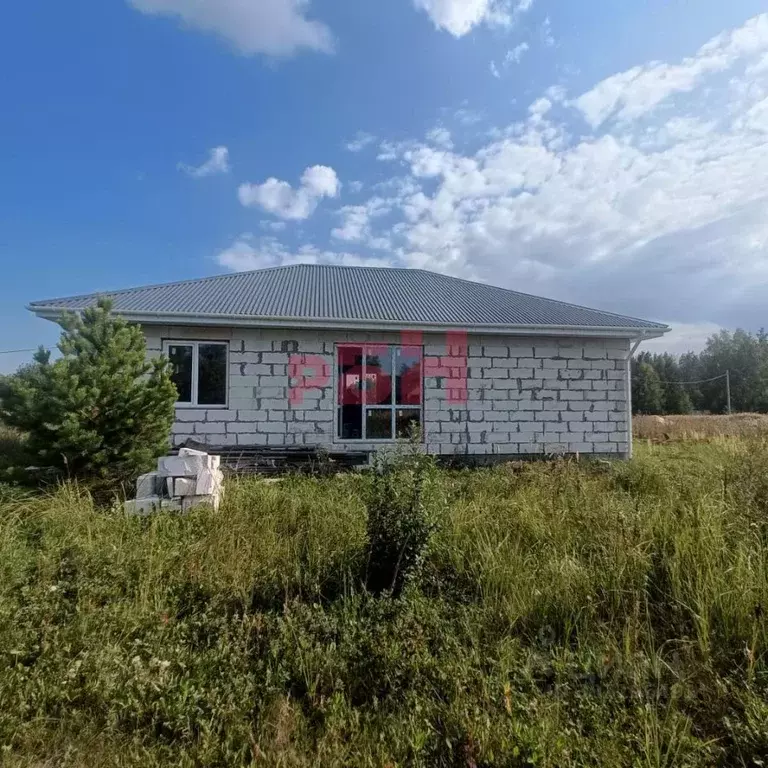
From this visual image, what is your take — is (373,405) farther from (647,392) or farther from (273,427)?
(647,392)

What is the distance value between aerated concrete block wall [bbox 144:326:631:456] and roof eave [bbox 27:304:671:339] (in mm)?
376

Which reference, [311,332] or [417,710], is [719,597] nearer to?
[417,710]

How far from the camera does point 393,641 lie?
3012 mm

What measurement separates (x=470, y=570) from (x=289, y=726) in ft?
6.70

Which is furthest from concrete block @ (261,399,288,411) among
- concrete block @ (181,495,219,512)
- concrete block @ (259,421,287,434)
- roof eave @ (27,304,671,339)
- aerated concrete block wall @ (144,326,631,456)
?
concrete block @ (181,495,219,512)

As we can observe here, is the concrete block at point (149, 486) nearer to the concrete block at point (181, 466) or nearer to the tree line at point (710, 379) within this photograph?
the concrete block at point (181, 466)

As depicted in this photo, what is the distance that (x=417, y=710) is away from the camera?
8.02ft

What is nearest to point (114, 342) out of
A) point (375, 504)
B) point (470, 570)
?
point (375, 504)

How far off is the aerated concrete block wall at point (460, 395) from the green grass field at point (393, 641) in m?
4.26

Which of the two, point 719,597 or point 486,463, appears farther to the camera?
point 486,463

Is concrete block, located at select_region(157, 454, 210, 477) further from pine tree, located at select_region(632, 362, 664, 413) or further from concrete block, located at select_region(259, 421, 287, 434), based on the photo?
pine tree, located at select_region(632, 362, 664, 413)

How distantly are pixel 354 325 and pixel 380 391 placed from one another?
5.33ft

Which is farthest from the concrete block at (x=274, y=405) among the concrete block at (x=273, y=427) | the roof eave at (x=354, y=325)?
the roof eave at (x=354, y=325)

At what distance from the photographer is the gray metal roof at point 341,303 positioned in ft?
29.9
